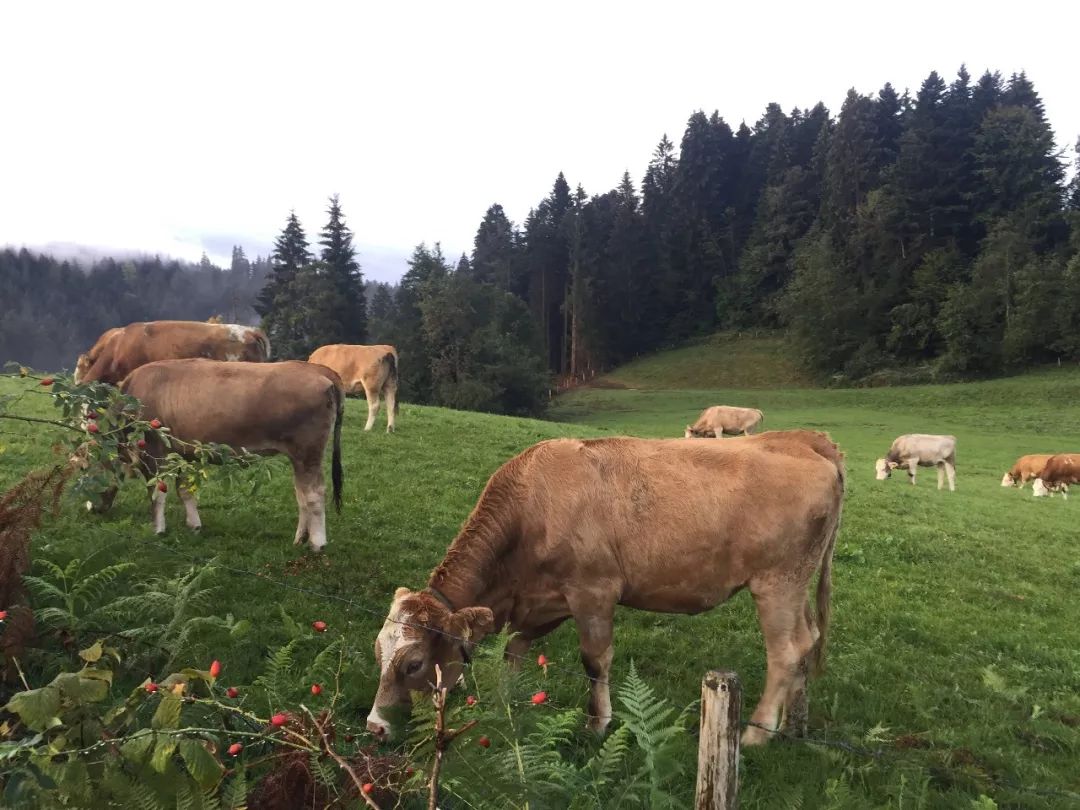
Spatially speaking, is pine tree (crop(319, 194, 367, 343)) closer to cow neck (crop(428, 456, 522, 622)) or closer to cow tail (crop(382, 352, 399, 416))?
cow tail (crop(382, 352, 399, 416))

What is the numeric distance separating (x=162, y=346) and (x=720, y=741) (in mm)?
14357

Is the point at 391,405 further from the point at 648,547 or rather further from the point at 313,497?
the point at 648,547

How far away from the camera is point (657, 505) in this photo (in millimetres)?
5102

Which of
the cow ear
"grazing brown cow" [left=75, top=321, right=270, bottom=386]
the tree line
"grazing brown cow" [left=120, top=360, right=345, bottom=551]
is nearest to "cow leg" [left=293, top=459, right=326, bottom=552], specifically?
"grazing brown cow" [left=120, top=360, right=345, bottom=551]

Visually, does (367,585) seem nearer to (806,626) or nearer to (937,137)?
(806,626)

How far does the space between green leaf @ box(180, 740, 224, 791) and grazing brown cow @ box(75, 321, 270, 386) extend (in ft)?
42.0

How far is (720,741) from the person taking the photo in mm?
2857

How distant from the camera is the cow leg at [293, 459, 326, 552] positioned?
806 cm

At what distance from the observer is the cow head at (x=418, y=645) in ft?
13.5

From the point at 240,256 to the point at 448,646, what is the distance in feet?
682

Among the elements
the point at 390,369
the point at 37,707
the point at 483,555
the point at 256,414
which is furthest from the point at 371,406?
the point at 37,707

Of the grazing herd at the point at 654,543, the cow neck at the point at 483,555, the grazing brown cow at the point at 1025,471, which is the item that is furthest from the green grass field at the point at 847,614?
the grazing brown cow at the point at 1025,471

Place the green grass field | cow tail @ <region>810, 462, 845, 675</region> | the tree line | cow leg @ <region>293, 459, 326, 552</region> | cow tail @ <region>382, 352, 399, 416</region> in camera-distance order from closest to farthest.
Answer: the green grass field < cow tail @ <region>810, 462, 845, 675</region> < cow leg @ <region>293, 459, 326, 552</region> < cow tail @ <region>382, 352, 399, 416</region> < the tree line

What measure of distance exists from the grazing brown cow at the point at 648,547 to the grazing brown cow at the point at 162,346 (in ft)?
36.2
